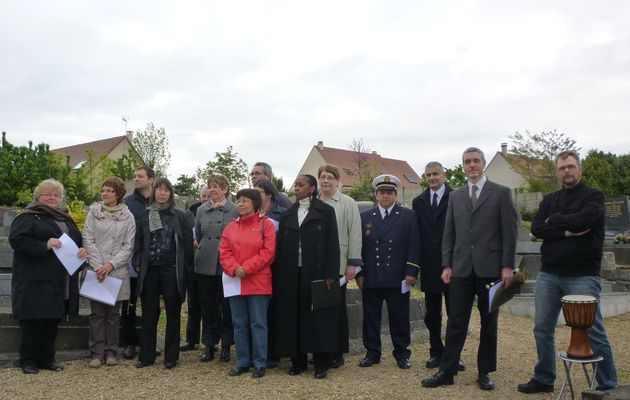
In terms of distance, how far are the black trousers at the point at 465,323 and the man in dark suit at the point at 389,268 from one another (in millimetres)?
704

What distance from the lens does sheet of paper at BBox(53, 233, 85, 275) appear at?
5430 mm

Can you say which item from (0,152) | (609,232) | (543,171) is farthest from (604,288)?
(0,152)

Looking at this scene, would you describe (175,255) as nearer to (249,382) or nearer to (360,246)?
(249,382)

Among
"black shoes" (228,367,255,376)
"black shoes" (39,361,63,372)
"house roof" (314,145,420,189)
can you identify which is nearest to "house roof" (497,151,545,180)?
"house roof" (314,145,420,189)

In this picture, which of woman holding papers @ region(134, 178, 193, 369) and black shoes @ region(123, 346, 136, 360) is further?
black shoes @ region(123, 346, 136, 360)

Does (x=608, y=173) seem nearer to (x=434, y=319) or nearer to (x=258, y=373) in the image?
(x=434, y=319)

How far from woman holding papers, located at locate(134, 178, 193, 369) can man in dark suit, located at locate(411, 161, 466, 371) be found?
251cm

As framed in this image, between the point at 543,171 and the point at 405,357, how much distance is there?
29.1 metres

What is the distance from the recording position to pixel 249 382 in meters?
5.06

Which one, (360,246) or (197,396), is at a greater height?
(360,246)

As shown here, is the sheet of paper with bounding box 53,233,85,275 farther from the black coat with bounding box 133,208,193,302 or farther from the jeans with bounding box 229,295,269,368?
the jeans with bounding box 229,295,269,368

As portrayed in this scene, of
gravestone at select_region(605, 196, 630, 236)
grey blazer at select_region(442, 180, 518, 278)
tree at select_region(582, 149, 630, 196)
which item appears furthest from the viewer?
tree at select_region(582, 149, 630, 196)

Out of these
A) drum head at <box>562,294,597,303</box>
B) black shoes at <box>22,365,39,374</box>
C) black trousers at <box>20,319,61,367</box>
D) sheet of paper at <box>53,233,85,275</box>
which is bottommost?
black shoes at <box>22,365,39,374</box>

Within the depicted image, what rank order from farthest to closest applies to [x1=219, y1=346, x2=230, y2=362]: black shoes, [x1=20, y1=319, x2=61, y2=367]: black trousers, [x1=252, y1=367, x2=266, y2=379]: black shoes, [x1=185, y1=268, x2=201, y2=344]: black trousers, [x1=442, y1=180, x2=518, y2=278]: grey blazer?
[x1=185, y1=268, x2=201, y2=344]: black trousers
[x1=219, y1=346, x2=230, y2=362]: black shoes
[x1=20, y1=319, x2=61, y2=367]: black trousers
[x1=252, y1=367, x2=266, y2=379]: black shoes
[x1=442, y1=180, x2=518, y2=278]: grey blazer
